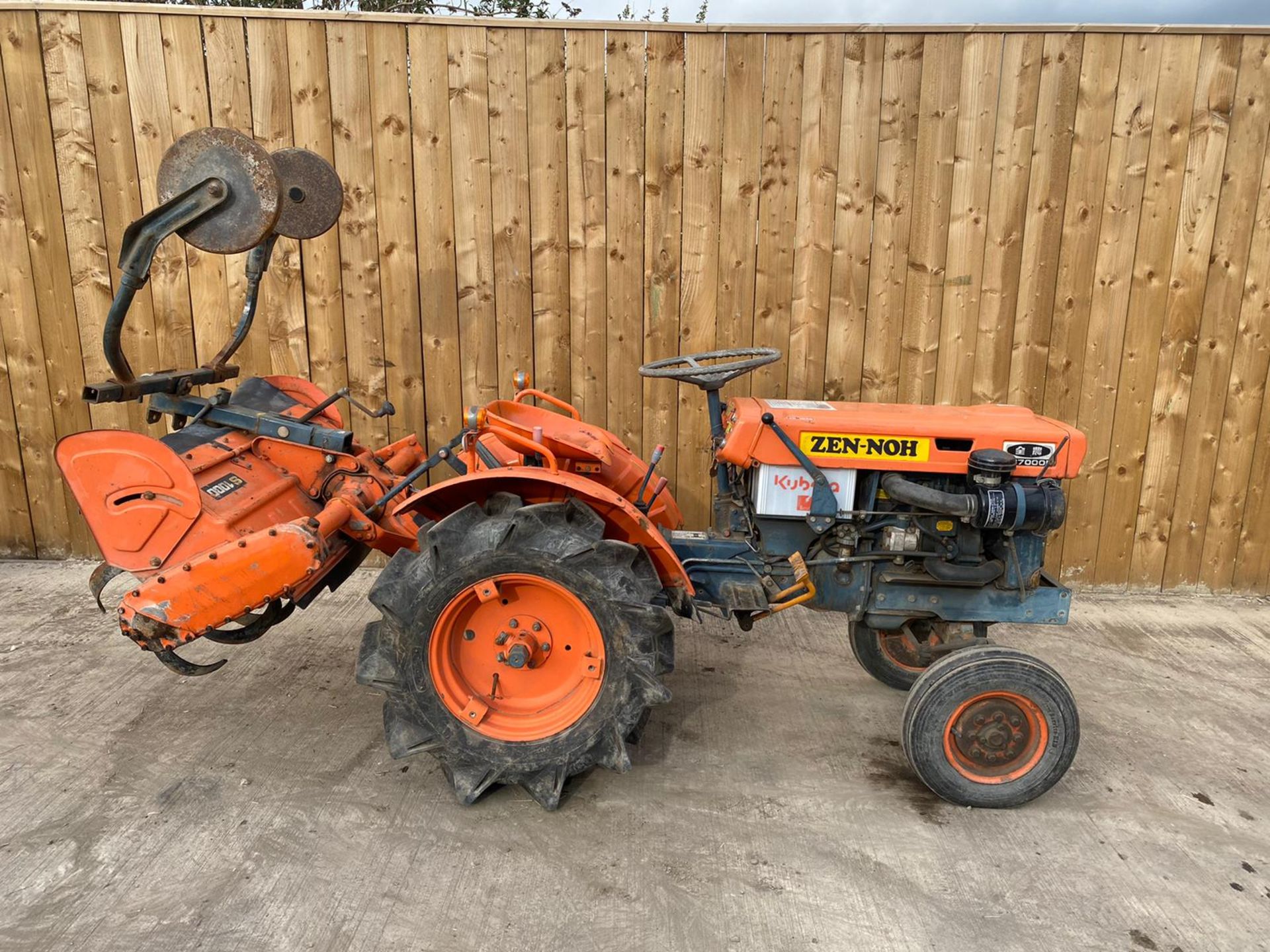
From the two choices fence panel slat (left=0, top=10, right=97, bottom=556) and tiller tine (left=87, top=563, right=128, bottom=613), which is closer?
tiller tine (left=87, top=563, right=128, bottom=613)

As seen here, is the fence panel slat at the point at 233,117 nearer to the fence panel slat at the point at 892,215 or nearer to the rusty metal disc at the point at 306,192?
the rusty metal disc at the point at 306,192

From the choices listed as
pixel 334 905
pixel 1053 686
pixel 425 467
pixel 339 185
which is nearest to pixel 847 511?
pixel 1053 686

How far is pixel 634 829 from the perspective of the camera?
2.43 m

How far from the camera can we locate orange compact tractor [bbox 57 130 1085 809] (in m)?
2.40

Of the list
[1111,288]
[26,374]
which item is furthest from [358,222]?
[1111,288]

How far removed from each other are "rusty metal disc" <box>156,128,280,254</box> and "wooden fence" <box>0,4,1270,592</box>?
1.69 m

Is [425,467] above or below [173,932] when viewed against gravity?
above

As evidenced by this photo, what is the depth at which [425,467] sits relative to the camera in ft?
9.08

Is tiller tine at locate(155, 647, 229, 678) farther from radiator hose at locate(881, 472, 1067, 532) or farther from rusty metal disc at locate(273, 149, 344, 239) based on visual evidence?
radiator hose at locate(881, 472, 1067, 532)

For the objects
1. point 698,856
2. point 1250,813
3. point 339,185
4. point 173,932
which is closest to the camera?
point 173,932

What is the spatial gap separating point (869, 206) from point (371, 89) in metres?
2.32

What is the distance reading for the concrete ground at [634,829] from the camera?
2.08m

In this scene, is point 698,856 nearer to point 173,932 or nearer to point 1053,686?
point 1053,686

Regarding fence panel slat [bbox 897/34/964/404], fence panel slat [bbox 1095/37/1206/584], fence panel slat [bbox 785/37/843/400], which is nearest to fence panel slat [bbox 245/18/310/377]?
fence panel slat [bbox 785/37/843/400]
